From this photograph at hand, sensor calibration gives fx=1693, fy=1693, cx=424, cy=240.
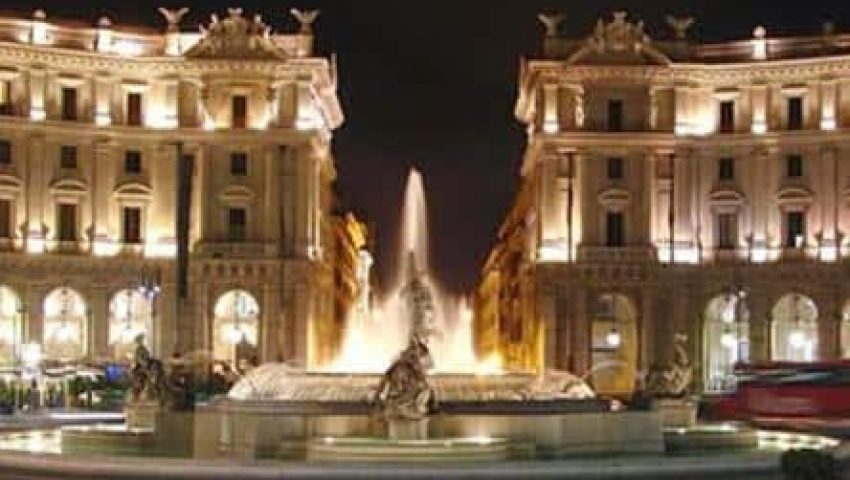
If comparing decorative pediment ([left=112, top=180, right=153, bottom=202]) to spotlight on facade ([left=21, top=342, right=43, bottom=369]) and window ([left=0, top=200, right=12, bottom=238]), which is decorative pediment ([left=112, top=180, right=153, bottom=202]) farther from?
spotlight on facade ([left=21, top=342, right=43, bottom=369])

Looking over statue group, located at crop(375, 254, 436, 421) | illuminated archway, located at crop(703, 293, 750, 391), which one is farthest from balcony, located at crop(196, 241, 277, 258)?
statue group, located at crop(375, 254, 436, 421)

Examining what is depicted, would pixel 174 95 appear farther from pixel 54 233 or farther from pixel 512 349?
pixel 512 349

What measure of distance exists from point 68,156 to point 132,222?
4.51m

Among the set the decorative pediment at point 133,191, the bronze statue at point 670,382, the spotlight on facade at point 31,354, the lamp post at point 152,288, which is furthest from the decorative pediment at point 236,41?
the bronze statue at point 670,382

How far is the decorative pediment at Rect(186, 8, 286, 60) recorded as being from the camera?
279ft

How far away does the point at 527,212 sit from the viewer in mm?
97750

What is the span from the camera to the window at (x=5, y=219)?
8125 cm

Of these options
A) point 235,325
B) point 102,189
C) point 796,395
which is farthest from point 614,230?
point 796,395

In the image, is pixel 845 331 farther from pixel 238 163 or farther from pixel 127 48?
pixel 127 48

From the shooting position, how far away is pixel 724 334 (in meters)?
86.2

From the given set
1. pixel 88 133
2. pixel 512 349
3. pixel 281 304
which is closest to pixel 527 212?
pixel 512 349

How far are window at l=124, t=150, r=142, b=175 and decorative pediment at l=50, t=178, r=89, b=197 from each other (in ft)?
7.63

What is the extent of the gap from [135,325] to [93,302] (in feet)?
8.20

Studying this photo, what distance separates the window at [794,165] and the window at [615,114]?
8.55 meters
